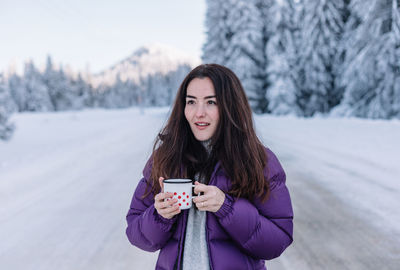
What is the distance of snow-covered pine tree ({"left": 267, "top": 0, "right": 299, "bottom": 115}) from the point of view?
2448 centimetres

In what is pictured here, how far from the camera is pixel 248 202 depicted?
168 cm

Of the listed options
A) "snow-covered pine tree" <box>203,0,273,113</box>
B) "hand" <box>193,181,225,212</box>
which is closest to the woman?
"hand" <box>193,181,225,212</box>

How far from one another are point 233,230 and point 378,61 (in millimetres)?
16419

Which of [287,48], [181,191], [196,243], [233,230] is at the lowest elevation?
[196,243]

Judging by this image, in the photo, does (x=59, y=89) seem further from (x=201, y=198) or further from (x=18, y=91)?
(x=201, y=198)

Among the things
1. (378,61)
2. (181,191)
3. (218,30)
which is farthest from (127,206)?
(218,30)

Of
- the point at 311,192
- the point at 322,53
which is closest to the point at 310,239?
the point at 311,192

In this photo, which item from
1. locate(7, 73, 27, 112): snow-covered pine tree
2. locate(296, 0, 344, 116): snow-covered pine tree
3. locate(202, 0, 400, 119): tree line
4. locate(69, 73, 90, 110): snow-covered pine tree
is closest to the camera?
locate(296, 0, 344, 116): snow-covered pine tree

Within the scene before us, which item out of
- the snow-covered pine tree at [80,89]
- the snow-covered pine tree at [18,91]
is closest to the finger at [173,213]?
the snow-covered pine tree at [18,91]

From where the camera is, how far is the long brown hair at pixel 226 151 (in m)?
1.70

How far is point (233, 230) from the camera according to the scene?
1.59 metres

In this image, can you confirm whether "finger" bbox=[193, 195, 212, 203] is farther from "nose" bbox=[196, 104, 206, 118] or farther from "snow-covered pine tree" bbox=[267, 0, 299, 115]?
"snow-covered pine tree" bbox=[267, 0, 299, 115]

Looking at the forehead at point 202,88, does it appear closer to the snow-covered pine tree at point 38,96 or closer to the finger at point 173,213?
the finger at point 173,213

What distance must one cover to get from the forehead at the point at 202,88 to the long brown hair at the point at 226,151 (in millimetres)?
24
